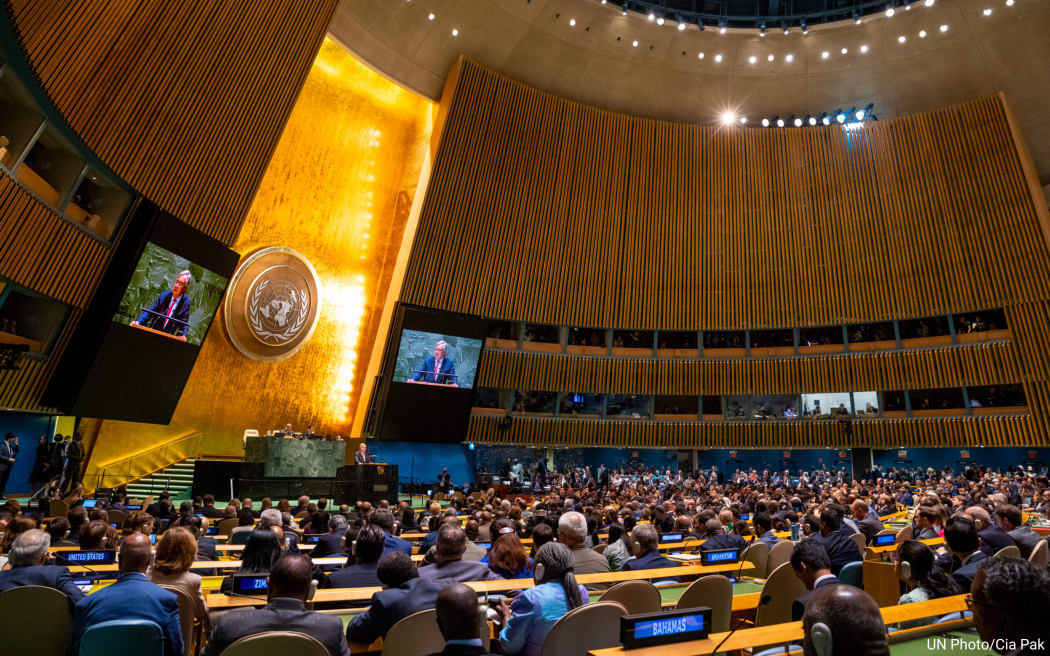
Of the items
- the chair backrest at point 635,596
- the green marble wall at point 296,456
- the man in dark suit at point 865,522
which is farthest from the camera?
the green marble wall at point 296,456

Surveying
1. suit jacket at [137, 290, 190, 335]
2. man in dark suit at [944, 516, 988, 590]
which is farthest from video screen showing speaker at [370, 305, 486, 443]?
man in dark suit at [944, 516, 988, 590]

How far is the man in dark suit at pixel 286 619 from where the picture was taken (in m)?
2.62

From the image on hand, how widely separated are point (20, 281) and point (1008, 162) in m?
24.2

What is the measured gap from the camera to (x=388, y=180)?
20.5 meters

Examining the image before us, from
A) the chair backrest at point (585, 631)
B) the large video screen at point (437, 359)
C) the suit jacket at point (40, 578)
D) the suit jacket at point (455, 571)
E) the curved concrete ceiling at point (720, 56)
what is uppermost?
the curved concrete ceiling at point (720, 56)

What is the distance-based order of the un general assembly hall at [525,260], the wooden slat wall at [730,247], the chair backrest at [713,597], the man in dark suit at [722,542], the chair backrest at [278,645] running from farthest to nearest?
1. the wooden slat wall at [730,247]
2. the un general assembly hall at [525,260]
3. the man in dark suit at [722,542]
4. the chair backrest at [713,597]
5. the chair backrest at [278,645]

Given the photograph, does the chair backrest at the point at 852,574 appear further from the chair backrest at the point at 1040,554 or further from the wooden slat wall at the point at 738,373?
the wooden slat wall at the point at 738,373

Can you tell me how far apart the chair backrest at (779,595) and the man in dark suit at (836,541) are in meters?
0.92

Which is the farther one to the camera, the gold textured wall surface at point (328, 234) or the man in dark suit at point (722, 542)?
the gold textured wall surface at point (328, 234)

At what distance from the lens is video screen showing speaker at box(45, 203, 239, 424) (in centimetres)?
1105

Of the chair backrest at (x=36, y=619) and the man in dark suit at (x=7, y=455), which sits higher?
the man in dark suit at (x=7, y=455)

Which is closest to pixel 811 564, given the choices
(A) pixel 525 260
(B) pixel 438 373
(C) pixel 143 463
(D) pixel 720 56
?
(C) pixel 143 463

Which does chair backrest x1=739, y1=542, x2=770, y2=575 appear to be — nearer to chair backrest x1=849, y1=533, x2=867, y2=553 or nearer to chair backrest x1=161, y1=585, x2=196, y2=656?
chair backrest x1=849, y1=533, x2=867, y2=553

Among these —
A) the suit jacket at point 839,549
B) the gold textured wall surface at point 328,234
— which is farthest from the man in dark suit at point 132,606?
the gold textured wall surface at point 328,234
